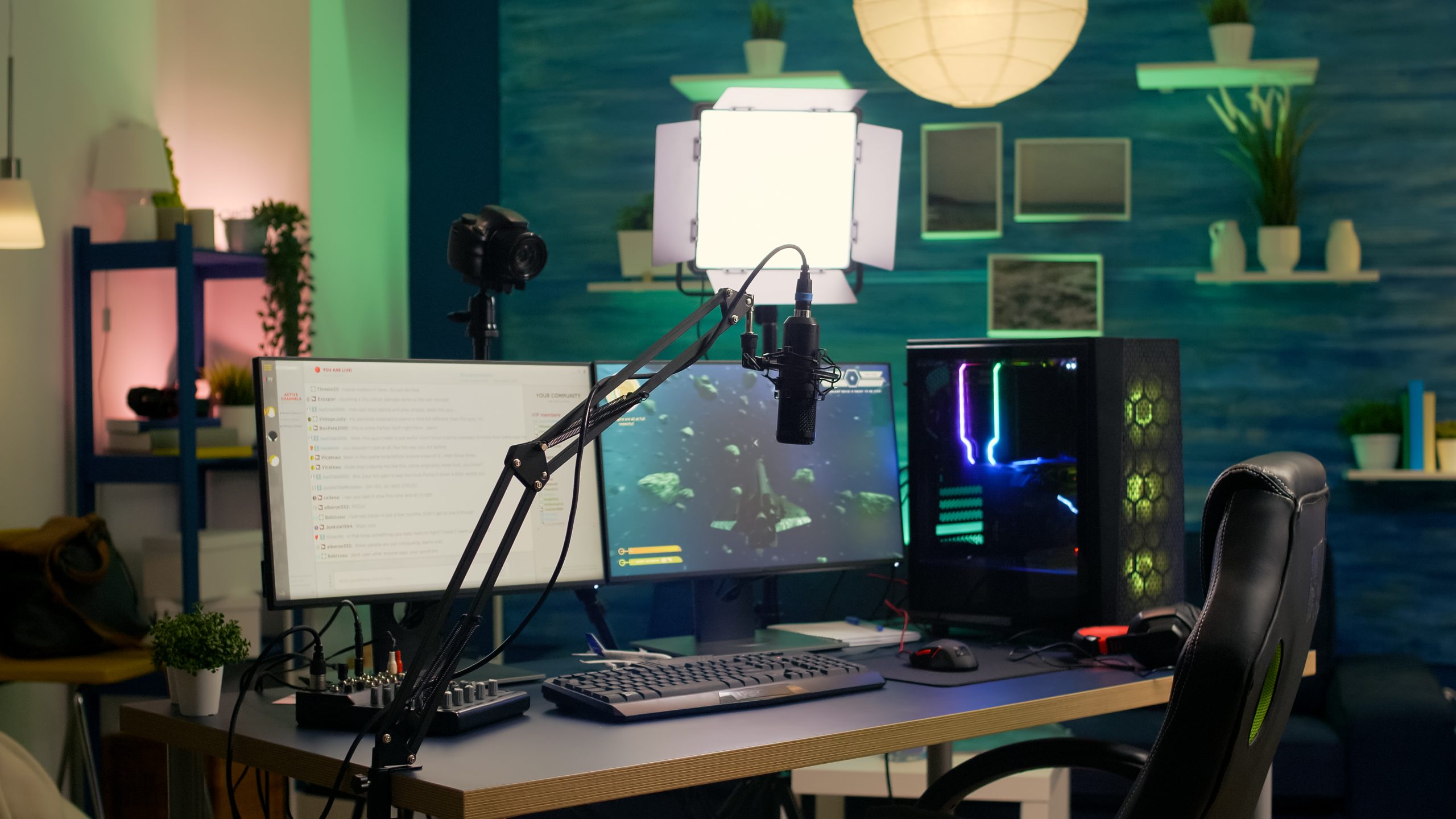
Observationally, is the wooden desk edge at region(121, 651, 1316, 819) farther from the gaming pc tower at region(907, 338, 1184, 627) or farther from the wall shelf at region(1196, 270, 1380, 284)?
the wall shelf at region(1196, 270, 1380, 284)

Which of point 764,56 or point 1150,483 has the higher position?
point 764,56

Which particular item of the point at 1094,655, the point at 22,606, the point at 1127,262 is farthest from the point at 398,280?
the point at 1094,655

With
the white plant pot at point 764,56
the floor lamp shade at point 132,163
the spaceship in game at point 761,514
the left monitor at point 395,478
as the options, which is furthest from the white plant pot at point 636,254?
the left monitor at point 395,478

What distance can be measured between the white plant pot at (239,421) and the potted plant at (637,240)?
1110 millimetres

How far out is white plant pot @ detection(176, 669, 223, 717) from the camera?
1.54 meters

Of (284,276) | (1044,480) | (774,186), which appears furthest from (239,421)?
(1044,480)

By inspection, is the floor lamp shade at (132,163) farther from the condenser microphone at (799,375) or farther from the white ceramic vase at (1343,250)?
the white ceramic vase at (1343,250)

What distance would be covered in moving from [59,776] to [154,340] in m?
1.21

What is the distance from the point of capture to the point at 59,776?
126 inches

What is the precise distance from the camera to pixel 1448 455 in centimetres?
333

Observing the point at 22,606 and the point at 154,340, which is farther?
the point at 154,340

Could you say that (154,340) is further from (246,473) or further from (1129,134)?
(1129,134)

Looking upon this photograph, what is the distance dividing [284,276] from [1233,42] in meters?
2.58

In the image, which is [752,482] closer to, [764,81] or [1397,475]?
[764,81]
